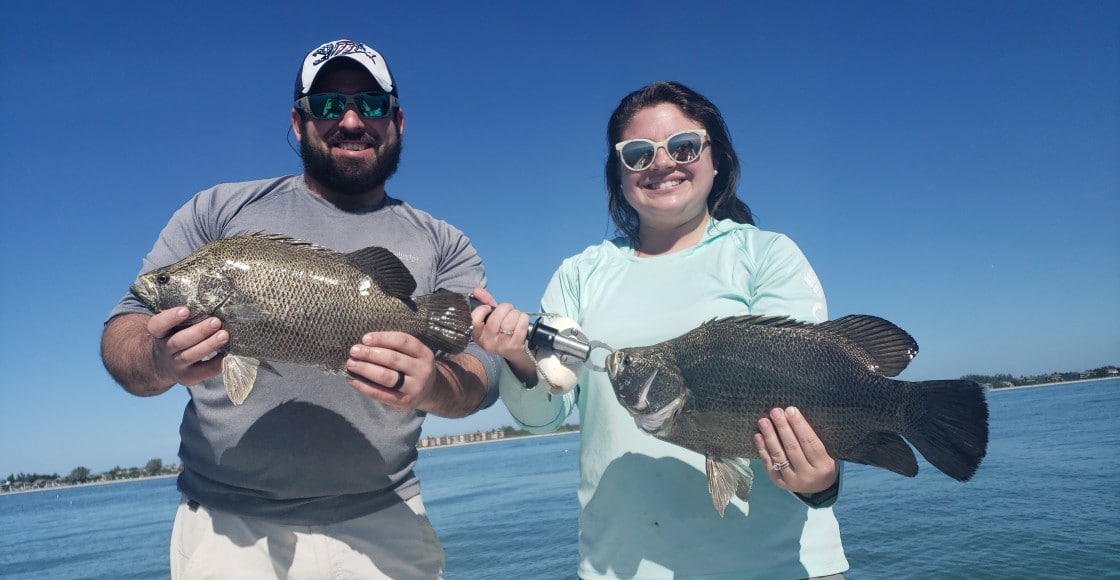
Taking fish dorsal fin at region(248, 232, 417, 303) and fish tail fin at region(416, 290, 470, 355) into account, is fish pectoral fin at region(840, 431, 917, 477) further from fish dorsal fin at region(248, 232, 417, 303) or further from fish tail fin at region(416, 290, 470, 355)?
fish dorsal fin at region(248, 232, 417, 303)

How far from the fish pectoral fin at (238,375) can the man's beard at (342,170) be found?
4.63ft

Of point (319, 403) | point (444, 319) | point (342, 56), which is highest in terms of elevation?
point (342, 56)

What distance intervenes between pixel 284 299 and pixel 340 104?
5.00 feet

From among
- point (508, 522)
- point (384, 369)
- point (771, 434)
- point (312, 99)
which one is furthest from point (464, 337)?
point (508, 522)

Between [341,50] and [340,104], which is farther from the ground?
[341,50]

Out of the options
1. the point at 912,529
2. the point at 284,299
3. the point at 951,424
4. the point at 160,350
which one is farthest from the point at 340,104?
the point at 912,529

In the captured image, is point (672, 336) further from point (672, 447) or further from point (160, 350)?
point (160, 350)

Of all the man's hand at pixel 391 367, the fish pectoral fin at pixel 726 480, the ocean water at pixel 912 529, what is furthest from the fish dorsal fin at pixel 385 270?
the ocean water at pixel 912 529

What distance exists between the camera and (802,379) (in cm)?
285

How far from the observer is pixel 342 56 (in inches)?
153

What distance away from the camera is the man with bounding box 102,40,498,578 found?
3.37 metres

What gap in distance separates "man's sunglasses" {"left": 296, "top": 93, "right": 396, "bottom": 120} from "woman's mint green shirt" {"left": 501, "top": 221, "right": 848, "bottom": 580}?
4.98ft

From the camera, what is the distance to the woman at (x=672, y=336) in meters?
2.99

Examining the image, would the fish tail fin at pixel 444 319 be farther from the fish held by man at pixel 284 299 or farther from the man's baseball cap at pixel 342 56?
the man's baseball cap at pixel 342 56
